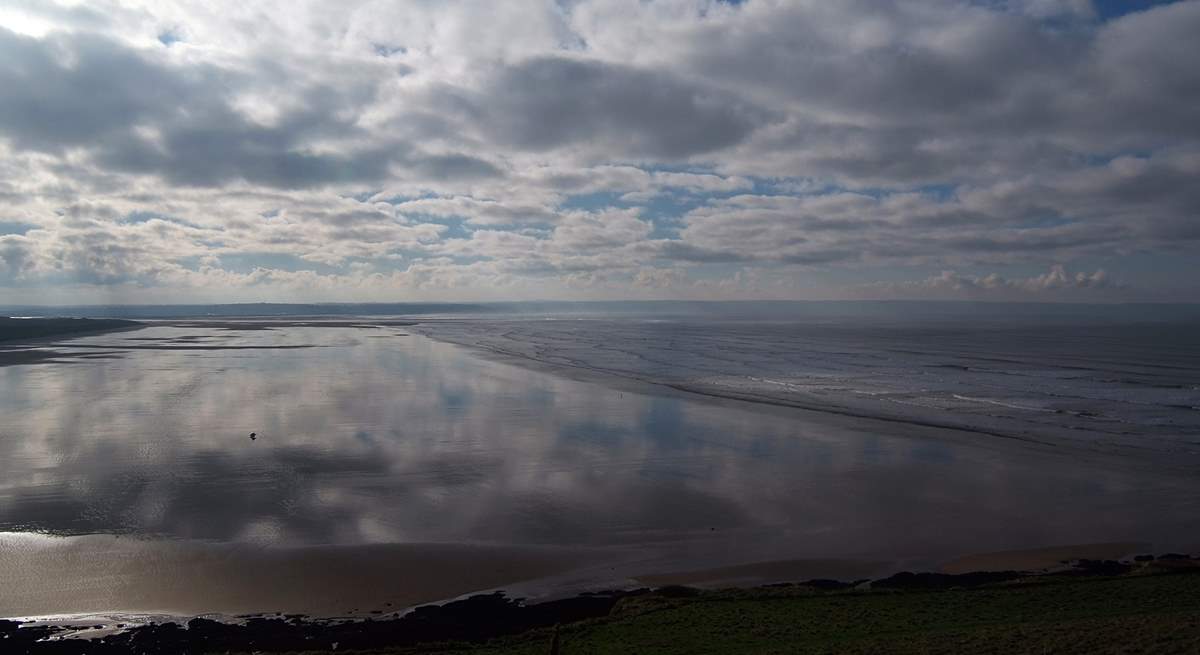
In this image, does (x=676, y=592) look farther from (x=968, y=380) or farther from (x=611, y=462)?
(x=968, y=380)

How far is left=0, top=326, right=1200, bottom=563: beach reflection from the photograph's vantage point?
14.3 metres

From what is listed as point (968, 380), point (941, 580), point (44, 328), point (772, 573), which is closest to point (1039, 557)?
point (941, 580)

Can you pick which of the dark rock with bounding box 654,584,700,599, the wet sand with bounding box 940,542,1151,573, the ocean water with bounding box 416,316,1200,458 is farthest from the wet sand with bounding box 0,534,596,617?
the ocean water with bounding box 416,316,1200,458

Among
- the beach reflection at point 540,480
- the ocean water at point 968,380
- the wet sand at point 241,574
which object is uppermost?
the ocean water at point 968,380

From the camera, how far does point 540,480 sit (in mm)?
18250

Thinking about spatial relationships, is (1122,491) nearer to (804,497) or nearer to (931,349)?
(804,497)

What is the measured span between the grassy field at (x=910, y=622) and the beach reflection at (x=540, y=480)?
263cm

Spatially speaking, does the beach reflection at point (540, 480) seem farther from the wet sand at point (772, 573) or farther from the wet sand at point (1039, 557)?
the wet sand at point (772, 573)

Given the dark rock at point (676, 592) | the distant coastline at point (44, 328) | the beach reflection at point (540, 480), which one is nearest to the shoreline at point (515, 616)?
the dark rock at point (676, 592)

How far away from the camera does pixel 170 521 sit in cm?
1455

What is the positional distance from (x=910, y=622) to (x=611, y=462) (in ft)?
37.3

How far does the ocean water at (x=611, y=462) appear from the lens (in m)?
14.3

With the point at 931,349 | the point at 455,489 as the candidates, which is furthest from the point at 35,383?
the point at 931,349

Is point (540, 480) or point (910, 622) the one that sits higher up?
point (910, 622)
